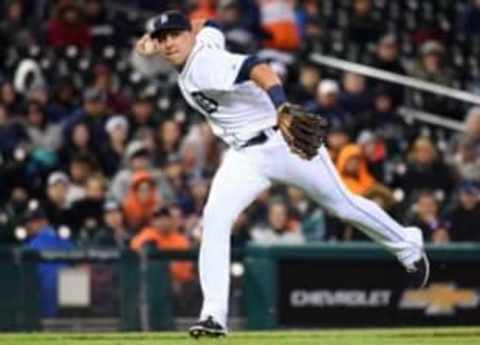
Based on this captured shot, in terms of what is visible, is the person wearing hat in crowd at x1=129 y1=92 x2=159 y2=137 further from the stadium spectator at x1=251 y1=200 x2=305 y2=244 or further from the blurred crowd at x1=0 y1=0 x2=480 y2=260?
the stadium spectator at x1=251 y1=200 x2=305 y2=244

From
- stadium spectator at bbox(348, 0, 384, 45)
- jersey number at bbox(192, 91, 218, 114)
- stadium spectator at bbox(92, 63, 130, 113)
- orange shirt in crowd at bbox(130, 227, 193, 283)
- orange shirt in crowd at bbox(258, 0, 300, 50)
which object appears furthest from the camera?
stadium spectator at bbox(348, 0, 384, 45)

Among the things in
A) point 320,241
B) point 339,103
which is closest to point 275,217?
point 320,241

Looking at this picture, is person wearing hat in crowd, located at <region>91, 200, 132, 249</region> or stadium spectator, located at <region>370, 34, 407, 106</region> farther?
stadium spectator, located at <region>370, 34, 407, 106</region>

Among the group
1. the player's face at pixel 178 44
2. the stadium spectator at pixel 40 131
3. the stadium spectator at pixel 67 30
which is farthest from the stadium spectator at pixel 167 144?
the player's face at pixel 178 44

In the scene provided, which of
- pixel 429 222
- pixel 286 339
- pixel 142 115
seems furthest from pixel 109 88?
pixel 286 339

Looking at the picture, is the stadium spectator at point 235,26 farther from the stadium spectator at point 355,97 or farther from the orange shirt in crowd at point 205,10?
the stadium spectator at point 355,97

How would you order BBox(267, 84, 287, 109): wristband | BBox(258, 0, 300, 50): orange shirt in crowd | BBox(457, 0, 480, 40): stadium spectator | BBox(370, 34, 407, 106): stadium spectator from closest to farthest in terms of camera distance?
BBox(267, 84, 287, 109): wristband → BBox(370, 34, 407, 106): stadium spectator → BBox(258, 0, 300, 50): orange shirt in crowd → BBox(457, 0, 480, 40): stadium spectator

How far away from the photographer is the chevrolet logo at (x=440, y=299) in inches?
623

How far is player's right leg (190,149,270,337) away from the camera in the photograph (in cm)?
1057

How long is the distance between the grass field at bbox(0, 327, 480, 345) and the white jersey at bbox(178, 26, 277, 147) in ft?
3.87

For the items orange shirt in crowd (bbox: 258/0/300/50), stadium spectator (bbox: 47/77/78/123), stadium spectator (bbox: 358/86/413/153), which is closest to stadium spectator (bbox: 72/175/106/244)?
stadium spectator (bbox: 47/77/78/123)

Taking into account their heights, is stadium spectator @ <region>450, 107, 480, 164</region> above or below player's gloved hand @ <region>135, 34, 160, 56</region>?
below

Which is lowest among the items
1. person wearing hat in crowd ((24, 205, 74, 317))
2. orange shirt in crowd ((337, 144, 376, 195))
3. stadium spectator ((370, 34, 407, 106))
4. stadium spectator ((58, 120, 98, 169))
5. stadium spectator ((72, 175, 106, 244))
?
person wearing hat in crowd ((24, 205, 74, 317))

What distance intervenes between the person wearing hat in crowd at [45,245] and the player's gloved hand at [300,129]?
5017mm
